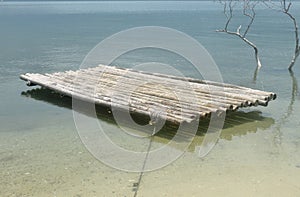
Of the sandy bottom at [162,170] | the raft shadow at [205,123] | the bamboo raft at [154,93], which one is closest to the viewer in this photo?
the sandy bottom at [162,170]

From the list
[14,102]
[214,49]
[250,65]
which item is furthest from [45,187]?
[214,49]

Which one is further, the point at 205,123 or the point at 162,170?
the point at 205,123

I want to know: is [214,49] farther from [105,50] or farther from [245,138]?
[245,138]

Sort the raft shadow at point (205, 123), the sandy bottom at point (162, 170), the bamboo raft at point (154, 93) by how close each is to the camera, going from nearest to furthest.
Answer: the sandy bottom at point (162, 170), the raft shadow at point (205, 123), the bamboo raft at point (154, 93)

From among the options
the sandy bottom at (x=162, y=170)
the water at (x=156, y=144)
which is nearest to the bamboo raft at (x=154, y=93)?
the water at (x=156, y=144)

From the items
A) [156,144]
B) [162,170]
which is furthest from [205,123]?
[162,170]

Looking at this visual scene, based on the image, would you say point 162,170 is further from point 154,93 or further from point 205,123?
point 154,93

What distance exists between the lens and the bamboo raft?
11.7 metres

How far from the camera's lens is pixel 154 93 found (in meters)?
13.1

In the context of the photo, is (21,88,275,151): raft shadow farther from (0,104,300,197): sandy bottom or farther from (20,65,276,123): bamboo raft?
(20,65,276,123): bamboo raft

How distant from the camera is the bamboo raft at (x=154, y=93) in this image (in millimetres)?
11664

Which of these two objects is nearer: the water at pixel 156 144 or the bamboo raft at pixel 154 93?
the water at pixel 156 144

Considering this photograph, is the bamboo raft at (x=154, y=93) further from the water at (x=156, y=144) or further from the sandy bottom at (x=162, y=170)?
the sandy bottom at (x=162, y=170)

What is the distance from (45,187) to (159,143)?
3382 mm
